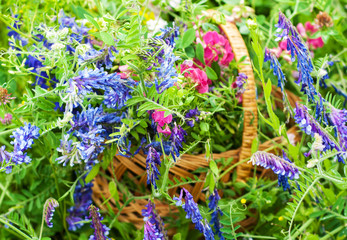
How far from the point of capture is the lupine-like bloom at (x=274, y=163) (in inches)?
23.5

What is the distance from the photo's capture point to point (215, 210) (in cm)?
76

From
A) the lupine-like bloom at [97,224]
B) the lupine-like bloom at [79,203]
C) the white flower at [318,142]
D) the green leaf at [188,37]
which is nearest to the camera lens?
the white flower at [318,142]

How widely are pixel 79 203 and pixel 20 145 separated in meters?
0.34

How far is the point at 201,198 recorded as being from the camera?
0.85 m

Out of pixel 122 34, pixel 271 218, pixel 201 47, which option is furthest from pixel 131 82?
pixel 271 218

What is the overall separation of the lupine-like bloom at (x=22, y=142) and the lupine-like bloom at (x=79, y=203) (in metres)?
0.29

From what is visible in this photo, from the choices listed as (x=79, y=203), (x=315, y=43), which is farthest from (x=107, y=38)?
(x=315, y=43)

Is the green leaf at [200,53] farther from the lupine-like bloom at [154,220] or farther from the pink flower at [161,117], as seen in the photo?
the lupine-like bloom at [154,220]

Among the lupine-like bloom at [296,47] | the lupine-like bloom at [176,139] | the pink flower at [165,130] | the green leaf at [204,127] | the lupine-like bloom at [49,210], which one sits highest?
the lupine-like bloom at [296,47]

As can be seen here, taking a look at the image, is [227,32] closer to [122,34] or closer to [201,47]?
[201,47]

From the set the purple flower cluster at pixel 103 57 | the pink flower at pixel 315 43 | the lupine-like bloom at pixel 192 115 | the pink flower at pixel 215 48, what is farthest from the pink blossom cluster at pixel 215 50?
the pink flower at pixel 315 43

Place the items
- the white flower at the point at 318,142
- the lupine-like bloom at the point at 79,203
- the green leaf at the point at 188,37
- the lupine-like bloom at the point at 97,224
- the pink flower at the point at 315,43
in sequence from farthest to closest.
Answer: the pink flower at the point at 315,43 → the lupine-like bloom at the point at 79,203 → the green leaf at the point at 188,37 → the lupine-like bloom at the point at 97,224 → the white flower at the point at 318,142

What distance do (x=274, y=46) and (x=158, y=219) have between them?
1.79 feet

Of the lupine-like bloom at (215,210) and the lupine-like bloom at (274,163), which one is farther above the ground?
the lupine-like bloom at (274,163)
